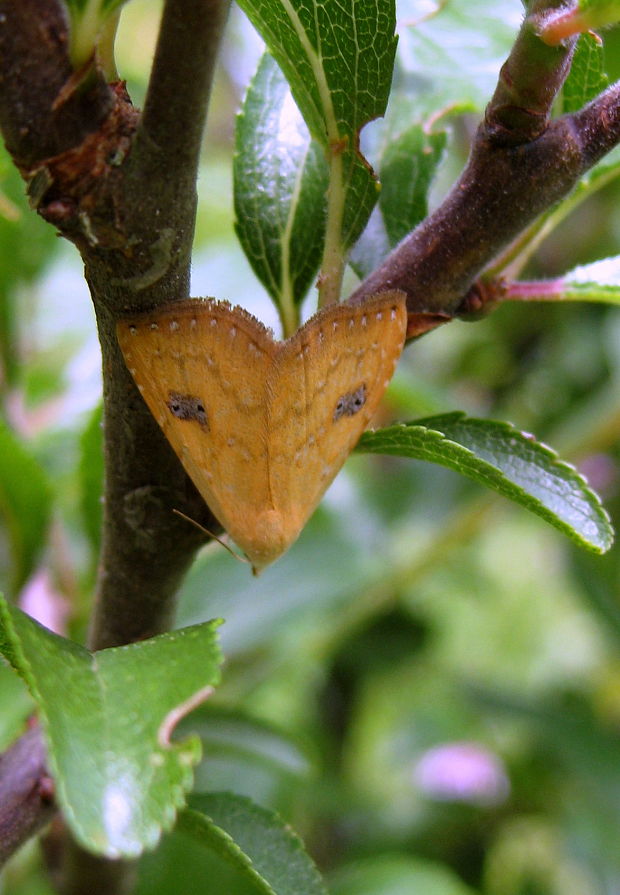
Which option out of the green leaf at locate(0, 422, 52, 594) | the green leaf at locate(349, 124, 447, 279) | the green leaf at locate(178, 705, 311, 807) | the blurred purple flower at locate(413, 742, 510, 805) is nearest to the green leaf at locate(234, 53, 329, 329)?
the green leaf at locate(349, 124, 447, 279)

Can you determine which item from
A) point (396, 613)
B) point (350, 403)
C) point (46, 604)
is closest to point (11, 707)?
point (46, 604)

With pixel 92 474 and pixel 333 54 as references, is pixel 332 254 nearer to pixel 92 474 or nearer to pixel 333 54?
pixel 333 54

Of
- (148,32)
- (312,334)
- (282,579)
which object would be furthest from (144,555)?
(148,32)

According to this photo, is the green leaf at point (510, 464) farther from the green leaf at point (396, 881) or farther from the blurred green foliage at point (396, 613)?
the green leaf at point (396, 881)

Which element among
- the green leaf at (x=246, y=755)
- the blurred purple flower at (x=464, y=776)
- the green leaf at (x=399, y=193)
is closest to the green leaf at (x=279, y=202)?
the green leaf at (x=399, y=193)

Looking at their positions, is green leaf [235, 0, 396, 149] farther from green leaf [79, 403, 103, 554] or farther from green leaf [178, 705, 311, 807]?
green leaf [178, 705, 311, 807]

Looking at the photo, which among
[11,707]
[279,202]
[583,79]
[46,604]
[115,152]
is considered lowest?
[11,707]

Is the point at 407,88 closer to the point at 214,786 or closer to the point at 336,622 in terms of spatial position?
the point at 214,786
